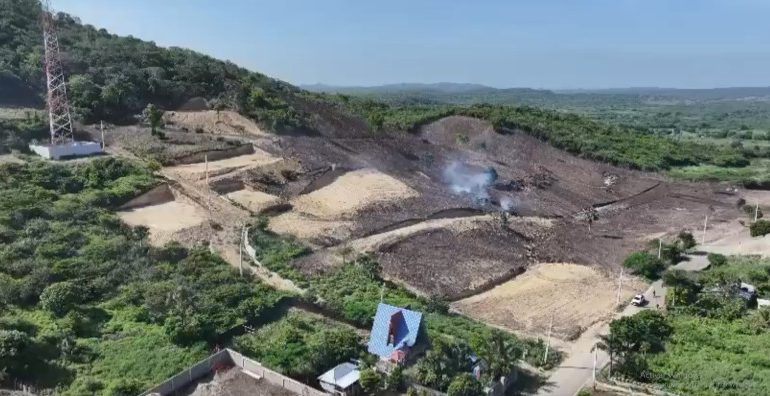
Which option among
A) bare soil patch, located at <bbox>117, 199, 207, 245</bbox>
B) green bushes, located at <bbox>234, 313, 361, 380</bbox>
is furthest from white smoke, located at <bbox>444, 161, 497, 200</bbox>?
green bushes, located at <bbox>234, 313, 361, 380</bbox>

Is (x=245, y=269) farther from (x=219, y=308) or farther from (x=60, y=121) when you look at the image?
(x=60, y=121)

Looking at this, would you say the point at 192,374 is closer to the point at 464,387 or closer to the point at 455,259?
the point at 464,387

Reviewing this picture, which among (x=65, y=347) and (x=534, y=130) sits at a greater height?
(x=534, y=130)

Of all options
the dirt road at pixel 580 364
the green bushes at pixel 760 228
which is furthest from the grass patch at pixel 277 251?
the green bushes at pixel 760 228

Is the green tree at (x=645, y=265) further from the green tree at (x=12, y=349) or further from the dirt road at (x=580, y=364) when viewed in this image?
the green tree at (x=12, y=349)

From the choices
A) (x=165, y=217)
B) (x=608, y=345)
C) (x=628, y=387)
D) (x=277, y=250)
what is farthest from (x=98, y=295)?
(x=628, y=387)

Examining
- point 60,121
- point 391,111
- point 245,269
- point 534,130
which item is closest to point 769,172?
point 534,130
